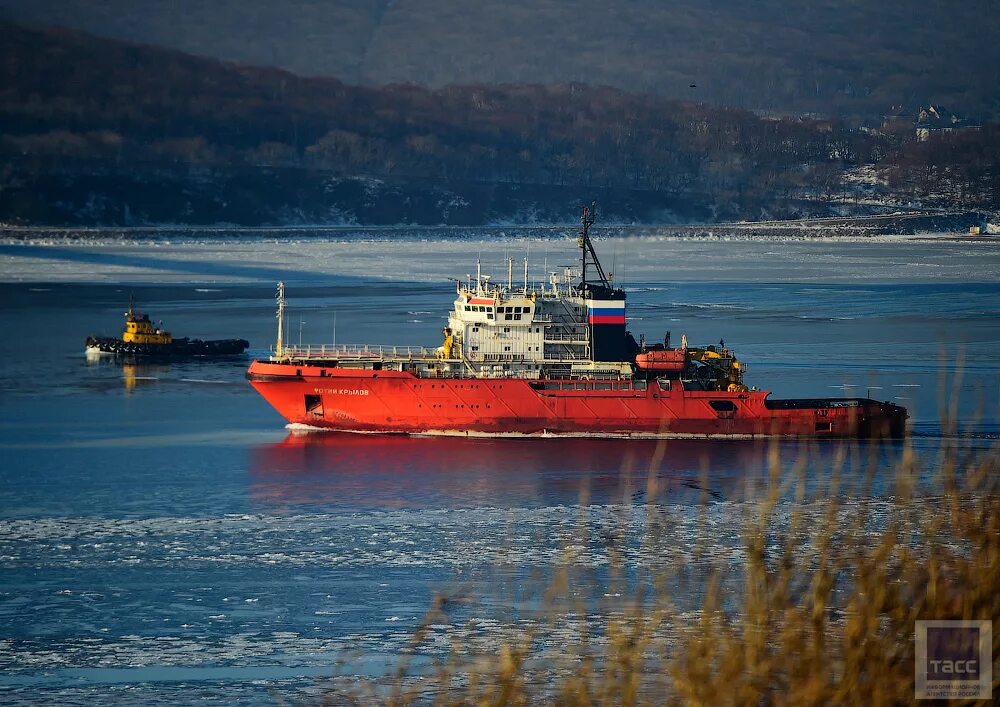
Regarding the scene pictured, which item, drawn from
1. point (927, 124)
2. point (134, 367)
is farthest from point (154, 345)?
point (927, 124)

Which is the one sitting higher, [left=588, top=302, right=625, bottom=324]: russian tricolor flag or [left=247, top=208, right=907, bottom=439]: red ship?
[left=588, top=302, right=625, bottom=324]: russian tricolor flag

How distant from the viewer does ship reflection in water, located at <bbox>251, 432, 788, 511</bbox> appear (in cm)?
2655

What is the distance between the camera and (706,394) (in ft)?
110

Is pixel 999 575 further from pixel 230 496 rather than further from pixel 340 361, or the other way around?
pixel 340 361

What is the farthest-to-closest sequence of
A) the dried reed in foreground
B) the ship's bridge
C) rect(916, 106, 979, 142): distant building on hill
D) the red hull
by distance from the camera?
1. rect(916, 106, 979, 142): distant building on hill
2. the ship's bridge
3. the red hull
4. the dried reed in foreground

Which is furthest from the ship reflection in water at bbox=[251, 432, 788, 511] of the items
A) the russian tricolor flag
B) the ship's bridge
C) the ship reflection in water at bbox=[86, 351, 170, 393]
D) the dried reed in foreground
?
the ship reflection in water at bbox=[86, 351, 170, 393]

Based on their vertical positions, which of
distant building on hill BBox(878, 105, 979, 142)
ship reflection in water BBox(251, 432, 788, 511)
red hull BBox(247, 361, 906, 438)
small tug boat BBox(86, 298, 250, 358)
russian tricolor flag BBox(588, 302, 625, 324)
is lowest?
ship reflection in water BBox(251, 432, 788, 511)

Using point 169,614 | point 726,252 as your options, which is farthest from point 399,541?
point 726,252

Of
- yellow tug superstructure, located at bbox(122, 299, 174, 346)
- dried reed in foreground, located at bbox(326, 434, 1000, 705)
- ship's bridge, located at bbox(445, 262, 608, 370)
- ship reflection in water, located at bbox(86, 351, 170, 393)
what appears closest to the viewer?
dried reed in foreground, located at bbox(326, 434, 1000, 705)

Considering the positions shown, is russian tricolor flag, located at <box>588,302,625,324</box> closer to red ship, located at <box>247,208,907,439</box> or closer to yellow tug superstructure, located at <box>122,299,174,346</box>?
red ship, located at <box>247,208,907,439</box>

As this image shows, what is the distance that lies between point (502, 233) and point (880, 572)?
112 metres

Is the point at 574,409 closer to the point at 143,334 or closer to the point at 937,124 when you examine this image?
the point at 143,334

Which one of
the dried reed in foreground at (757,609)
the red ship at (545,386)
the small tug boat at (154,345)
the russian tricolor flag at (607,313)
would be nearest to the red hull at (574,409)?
the red ship at (545,386)

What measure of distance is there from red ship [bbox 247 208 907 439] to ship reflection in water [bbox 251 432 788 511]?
19.4 inches
